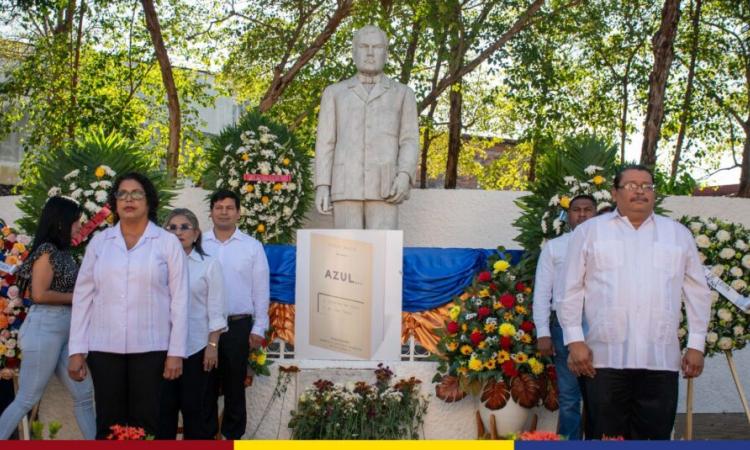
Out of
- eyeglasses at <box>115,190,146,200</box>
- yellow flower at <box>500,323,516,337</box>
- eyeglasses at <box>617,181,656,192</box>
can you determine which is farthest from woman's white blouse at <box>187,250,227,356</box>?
eyeglasses at <box>617,181,656,192</box>

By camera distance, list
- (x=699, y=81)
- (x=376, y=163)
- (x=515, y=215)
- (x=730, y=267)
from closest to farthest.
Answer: (x=730, y=267) → (x=376, y=163) → (x=515, y=215) → (x=699, y=81)

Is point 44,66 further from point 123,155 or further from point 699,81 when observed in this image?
point 699,81

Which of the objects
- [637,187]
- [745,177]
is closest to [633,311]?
[637,187]

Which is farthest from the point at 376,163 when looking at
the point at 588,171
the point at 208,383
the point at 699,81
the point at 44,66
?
the point at 699,81

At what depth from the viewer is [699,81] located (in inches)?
716

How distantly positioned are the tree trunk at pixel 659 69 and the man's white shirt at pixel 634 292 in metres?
9.27

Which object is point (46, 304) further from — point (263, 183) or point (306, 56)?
point (306, 56)

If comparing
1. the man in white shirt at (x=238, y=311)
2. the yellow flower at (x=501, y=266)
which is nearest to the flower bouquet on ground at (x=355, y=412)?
the man in white shirt at (x=238, y=311)

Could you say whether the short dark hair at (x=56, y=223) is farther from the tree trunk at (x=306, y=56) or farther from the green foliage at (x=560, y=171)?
the tree trunk at (x=306, y=56)

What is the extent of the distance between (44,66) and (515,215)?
33.9 ft

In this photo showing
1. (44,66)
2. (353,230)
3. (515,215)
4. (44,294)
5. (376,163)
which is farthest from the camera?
(44,66)

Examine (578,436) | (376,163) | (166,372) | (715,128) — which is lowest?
(578,436)

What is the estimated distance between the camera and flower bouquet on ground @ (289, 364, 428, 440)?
5844mm

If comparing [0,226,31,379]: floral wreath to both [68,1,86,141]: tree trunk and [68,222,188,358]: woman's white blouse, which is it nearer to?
[68,222,188,358]: woman's white blouse
